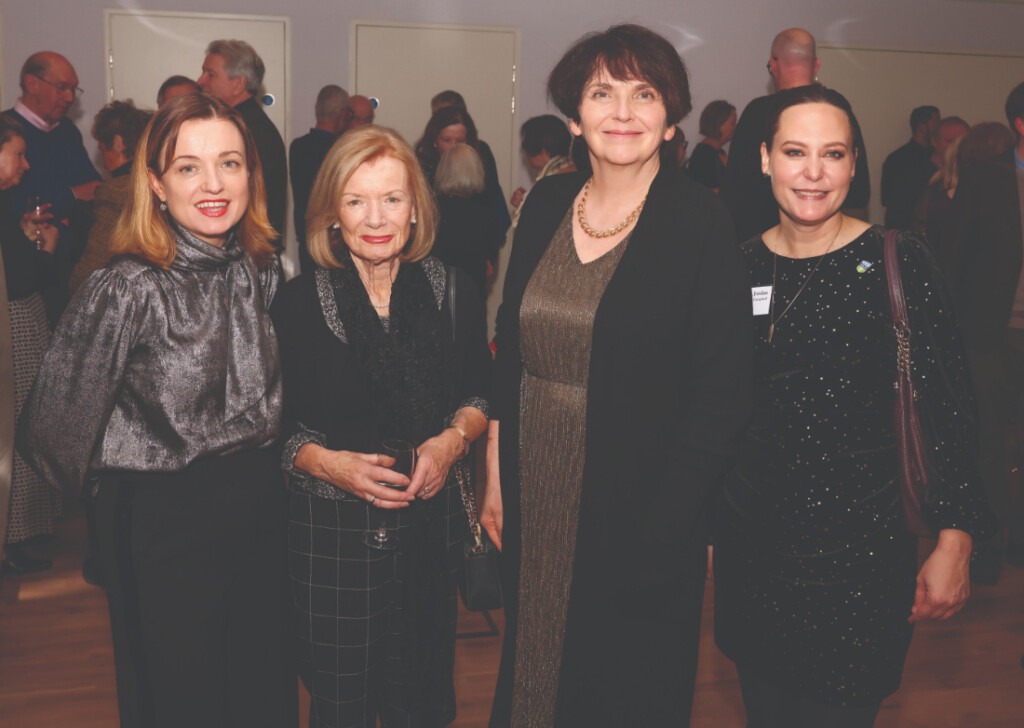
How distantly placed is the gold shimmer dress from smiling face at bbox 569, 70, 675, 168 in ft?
0.53

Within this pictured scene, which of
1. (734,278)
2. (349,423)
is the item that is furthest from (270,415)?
(734,278)

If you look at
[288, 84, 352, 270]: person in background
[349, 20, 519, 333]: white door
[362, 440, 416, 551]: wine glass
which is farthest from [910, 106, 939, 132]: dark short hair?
[362, 440, 416, 551]: wine glass

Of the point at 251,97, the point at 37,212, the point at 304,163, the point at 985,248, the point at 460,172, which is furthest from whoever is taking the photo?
the point at 304,163

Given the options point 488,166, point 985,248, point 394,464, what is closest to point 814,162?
point 394,464

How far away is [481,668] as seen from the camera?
127 inches

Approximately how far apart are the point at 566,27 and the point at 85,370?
663cm

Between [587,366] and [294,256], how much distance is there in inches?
235

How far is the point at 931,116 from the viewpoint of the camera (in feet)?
25.1

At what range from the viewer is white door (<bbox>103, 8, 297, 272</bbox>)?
708cm

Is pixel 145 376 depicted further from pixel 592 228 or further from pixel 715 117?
pixel 715 117

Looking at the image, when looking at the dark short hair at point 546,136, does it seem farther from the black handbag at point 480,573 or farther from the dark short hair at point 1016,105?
the black handbag at point 480,573

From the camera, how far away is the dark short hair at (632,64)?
1783mm

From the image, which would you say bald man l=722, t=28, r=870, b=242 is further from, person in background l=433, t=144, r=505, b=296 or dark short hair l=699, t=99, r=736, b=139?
dark short hair l=699, t=99, r=736, b=139

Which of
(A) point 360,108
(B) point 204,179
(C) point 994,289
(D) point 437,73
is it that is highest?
(D) point 437,73
